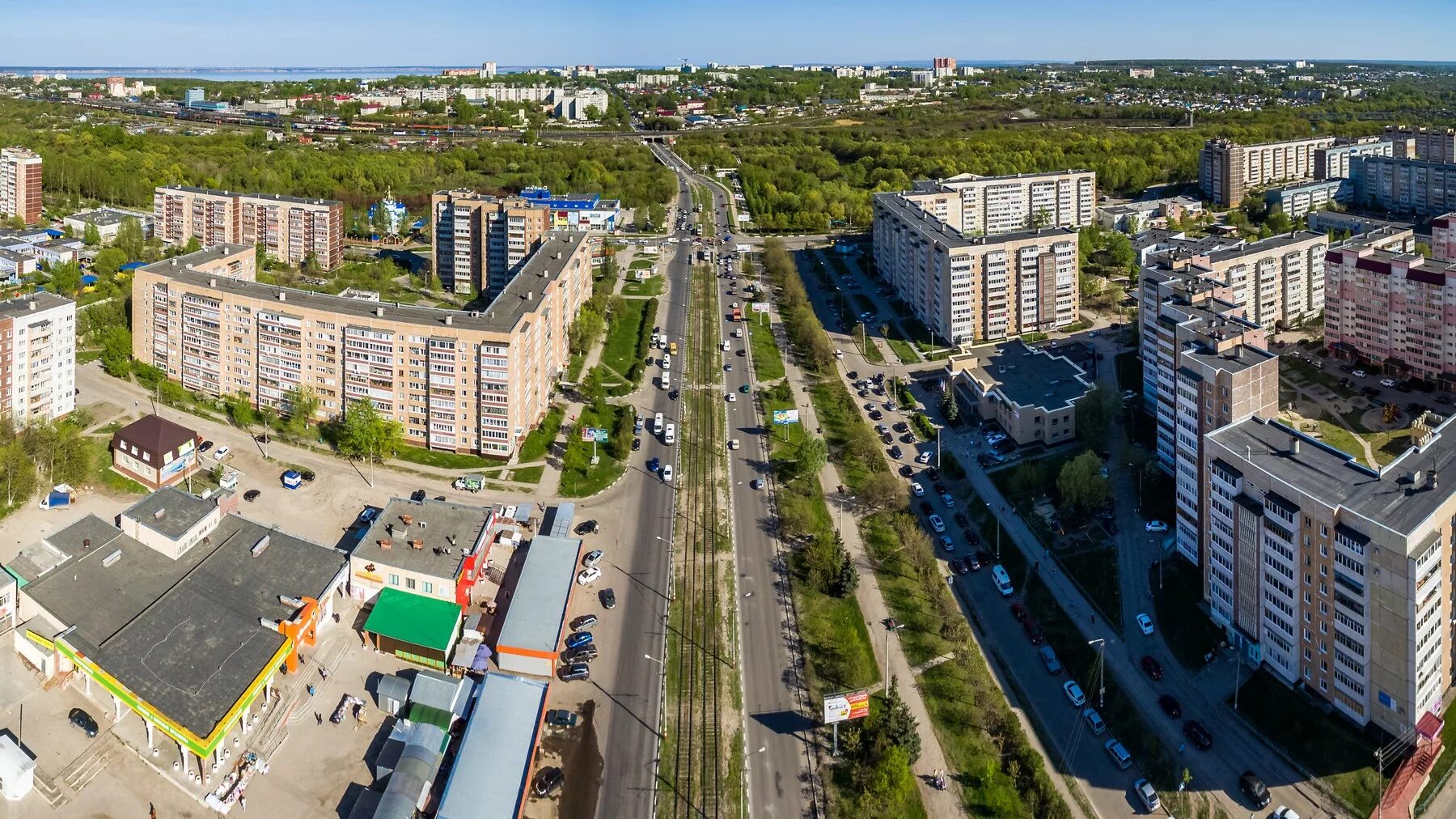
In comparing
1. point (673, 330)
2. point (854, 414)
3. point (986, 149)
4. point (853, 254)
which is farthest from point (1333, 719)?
point (986, 149)

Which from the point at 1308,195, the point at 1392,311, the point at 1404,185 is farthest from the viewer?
the point at 1308,195

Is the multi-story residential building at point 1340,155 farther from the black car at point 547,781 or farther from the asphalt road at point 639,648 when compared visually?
the black car at point 547,781

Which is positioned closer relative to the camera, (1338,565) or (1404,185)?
(1338,565)

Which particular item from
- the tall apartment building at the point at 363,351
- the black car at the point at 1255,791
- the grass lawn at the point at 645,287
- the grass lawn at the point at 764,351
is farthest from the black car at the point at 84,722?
the grass lawn at the point at 645,287

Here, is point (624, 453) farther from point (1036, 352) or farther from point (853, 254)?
point (853, 254)

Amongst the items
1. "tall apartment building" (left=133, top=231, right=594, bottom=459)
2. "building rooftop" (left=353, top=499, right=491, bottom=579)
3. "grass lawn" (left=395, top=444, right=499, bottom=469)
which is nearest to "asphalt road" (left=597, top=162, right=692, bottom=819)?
"building rooftop" (left=353, top=499, right=491, bottom=579)

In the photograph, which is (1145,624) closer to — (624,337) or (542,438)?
(542,438)

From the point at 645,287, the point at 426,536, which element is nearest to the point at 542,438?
the point at 426,536
